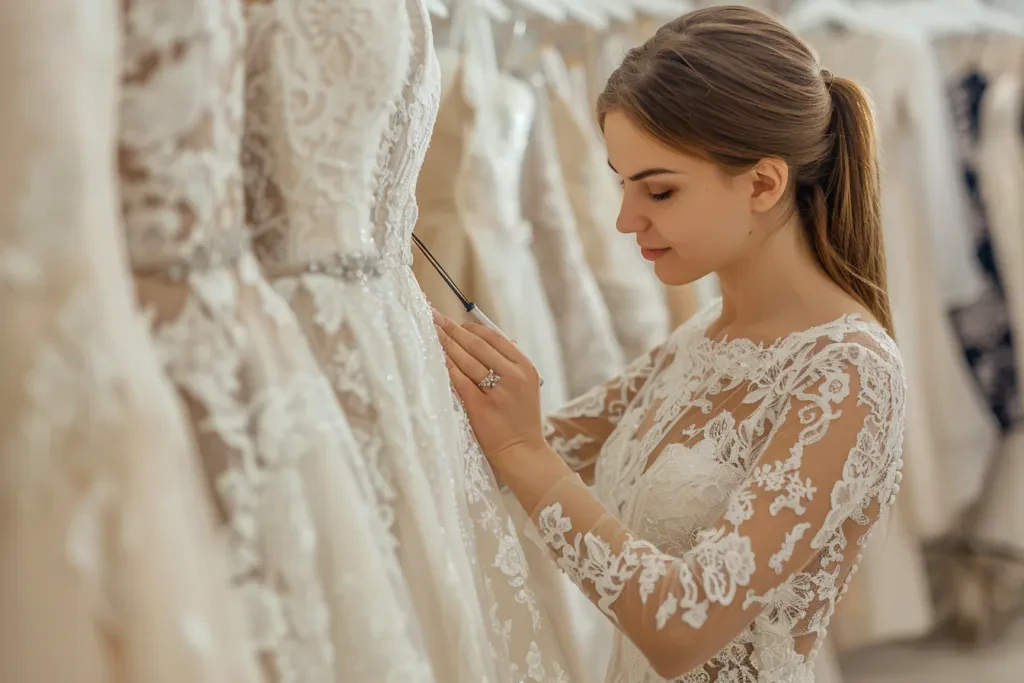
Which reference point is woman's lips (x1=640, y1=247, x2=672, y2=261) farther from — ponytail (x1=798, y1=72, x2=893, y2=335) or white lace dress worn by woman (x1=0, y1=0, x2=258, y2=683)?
white lace dress worn by woman (x1=0, y1=0, x2=258, y2=683)

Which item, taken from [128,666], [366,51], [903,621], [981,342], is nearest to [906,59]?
[981,342]

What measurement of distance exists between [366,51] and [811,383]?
522mm

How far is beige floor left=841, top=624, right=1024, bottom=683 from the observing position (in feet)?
8.09

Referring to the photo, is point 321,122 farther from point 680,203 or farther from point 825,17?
point 825,17

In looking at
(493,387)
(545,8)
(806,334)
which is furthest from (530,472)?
(545,8)

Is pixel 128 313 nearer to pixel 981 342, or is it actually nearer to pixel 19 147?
pixel 19 147

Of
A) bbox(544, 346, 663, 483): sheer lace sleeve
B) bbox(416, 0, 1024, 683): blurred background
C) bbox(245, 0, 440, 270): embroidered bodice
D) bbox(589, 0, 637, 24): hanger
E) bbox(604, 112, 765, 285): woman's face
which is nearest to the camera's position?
bbox(245, 0, 440, 270): embroidered bodice

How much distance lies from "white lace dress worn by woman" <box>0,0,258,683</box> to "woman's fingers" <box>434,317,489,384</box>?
42 cm

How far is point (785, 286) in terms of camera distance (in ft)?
3.41

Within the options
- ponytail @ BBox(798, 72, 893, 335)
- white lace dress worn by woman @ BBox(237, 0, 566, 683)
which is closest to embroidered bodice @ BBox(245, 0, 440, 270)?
white lace dress worn by woman @ BBox(237, 0, 566, 683)

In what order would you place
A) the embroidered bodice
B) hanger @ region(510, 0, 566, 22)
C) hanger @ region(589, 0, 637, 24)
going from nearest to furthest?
the embroidered bodice
hanger @ region(510, 0, 566, 22)
hanger @ region(589, 0, 637, 24)

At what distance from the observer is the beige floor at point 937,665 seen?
8.09ft

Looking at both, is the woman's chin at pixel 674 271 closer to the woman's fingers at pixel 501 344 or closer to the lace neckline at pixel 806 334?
the lace neckline at pixel 806 334

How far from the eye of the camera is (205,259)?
0.55 meters
